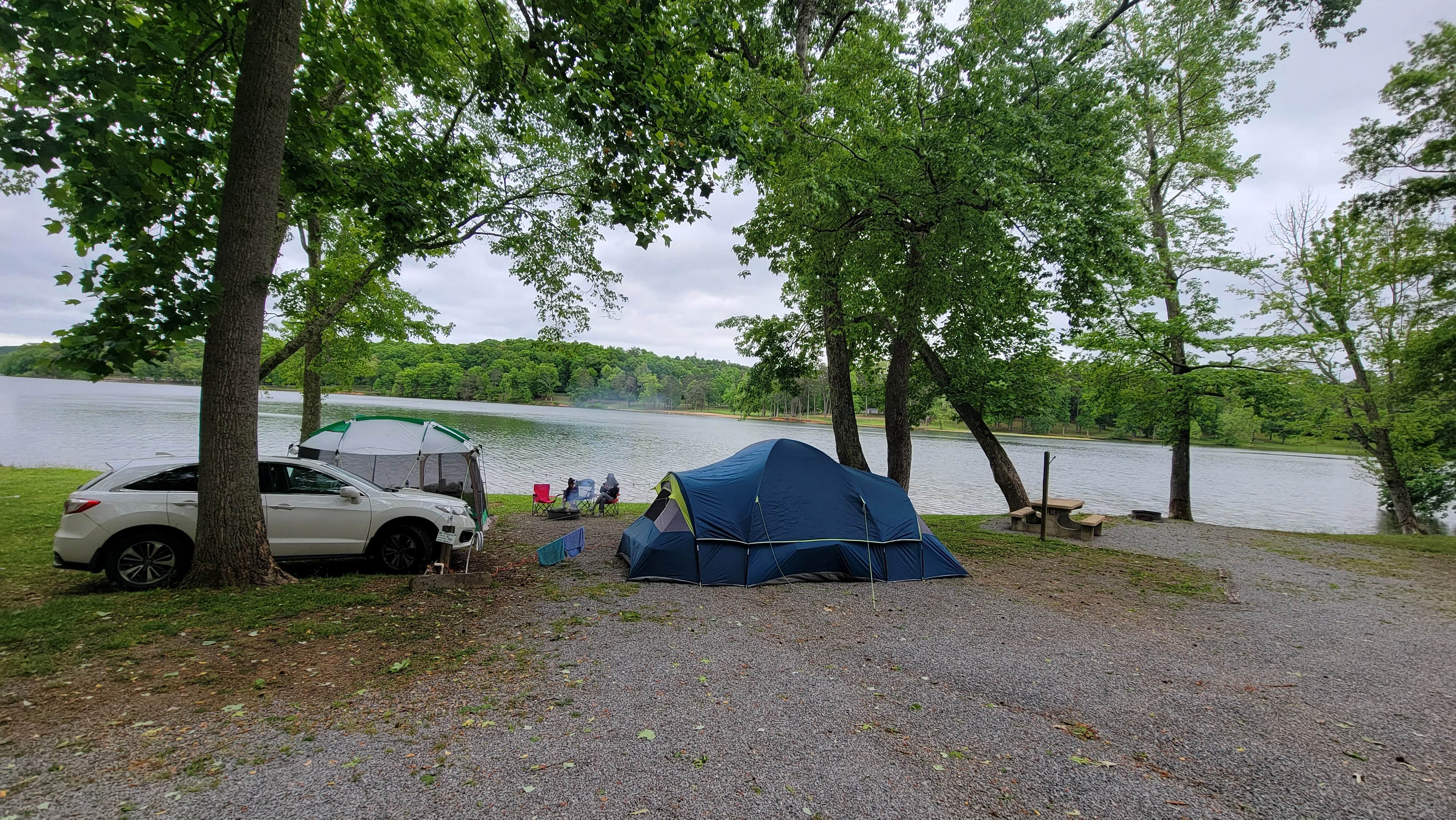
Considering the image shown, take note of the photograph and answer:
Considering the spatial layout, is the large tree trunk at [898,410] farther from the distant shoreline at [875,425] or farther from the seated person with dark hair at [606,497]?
the distant shoreline at [875,425]

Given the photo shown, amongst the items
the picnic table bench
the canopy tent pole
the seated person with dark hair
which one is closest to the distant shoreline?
the seated person with dark hair

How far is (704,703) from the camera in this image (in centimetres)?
440

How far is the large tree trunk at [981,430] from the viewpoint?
14320 millimetres

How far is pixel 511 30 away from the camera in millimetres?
11508

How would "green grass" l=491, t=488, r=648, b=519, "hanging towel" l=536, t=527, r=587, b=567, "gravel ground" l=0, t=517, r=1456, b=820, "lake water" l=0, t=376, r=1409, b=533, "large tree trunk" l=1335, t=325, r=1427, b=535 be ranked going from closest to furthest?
1. "gravel ground" l=0, t=517, r=1456, b=820
2. "hanging towel" l=536, t=527, r=587, b=567
3. "green grass" l=491, t=488, r=648, b=519
4. "large tree trunk" l=1335, t=325, r=1427, b=535
5. "lake water" l=0, t=376, r=1409, b=533

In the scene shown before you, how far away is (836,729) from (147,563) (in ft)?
25.7

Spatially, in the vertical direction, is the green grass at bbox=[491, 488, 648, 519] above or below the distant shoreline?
below

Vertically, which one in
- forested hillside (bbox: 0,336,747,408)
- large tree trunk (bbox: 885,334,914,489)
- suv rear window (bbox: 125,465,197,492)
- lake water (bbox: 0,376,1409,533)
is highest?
forested hillside (bbox: 0,336,747,408)

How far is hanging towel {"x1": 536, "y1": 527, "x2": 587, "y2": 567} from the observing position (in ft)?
29.2

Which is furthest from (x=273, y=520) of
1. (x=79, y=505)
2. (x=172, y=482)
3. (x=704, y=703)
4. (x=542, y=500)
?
(x=542, y=500)

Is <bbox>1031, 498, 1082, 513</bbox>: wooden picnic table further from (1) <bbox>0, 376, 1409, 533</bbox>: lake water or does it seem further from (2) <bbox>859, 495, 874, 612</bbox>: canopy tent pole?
(2) <bbox>859, 495, 874, 612</bbox>: canopy tent pole

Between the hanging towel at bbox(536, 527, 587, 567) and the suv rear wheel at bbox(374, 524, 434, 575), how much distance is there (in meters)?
1.58

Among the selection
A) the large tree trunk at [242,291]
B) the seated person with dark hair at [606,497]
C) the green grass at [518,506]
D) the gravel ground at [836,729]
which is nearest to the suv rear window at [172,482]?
the large tree trunk at [242,291]

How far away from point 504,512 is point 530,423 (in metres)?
42.5
